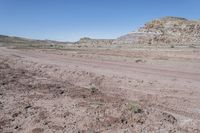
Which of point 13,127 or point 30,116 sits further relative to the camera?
point 30,116

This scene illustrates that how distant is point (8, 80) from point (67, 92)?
5044mm

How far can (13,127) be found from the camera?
8.18 metres

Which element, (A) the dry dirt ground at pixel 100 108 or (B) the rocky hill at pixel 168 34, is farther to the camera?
(B) the rocky hill at pixel 168 34

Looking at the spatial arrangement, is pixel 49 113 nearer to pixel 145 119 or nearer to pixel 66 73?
pixel 145 119

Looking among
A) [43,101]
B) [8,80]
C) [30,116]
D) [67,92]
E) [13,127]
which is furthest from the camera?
[8,80]

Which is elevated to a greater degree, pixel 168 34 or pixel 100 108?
pixel 168 34

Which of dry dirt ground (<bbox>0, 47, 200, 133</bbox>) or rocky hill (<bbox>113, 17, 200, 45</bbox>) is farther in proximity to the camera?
rocky hill (<bbox>113, 17, 200, 45</bbox>)

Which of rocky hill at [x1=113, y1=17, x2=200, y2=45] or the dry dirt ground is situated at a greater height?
rocky hill at [x1=113, y1=17, x2=200, y2=45]

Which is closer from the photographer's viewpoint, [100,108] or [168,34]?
[100,108]

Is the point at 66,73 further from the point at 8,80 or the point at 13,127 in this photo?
the point at 13,127

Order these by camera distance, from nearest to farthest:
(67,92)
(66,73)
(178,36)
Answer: (67,92), (66,73), (178,36)

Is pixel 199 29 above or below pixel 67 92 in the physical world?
above

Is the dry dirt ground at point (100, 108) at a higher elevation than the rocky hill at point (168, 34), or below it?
below

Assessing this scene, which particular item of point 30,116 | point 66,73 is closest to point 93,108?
point 30,116
